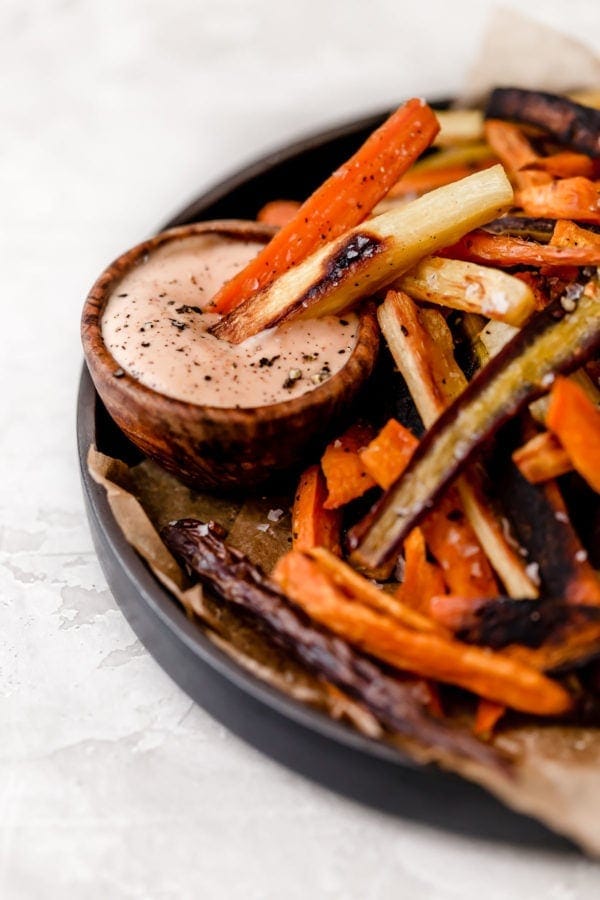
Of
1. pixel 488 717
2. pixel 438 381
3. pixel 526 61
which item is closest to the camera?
pixel 488 717

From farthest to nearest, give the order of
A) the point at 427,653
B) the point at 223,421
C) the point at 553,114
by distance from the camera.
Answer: the point at 553,114 < the point at 223,421 < the point at 427,653

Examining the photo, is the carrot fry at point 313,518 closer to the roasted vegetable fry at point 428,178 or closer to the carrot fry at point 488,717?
the carrot fry at point 488,717

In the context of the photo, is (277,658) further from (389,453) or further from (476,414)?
(476,414)

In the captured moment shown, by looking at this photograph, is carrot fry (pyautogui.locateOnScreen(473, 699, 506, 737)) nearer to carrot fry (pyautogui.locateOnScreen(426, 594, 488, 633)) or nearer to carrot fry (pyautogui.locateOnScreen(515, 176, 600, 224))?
carrot fry (pyautogui.locateOnScreen(426, 594, 488, 633))

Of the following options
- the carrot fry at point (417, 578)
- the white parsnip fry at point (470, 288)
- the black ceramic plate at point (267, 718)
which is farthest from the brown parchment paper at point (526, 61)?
the carrot fry at point (417, 578)

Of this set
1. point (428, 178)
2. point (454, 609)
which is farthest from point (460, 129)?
point (454, 609)

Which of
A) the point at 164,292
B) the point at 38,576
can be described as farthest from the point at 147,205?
the point at 38,576

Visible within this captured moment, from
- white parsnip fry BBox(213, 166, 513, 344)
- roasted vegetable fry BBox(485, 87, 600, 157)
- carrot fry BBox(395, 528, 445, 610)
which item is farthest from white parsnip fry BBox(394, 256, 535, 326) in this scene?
roasted vegetable fry BBox(485, 87, 600, 157)

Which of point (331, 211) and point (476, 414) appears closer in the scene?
point (476, 414)
